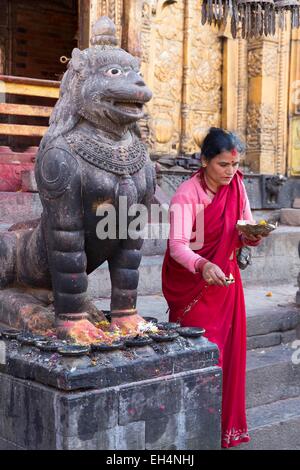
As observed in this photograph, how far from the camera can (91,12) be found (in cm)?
847

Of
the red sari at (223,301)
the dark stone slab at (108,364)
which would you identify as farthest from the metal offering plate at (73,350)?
the red sari at (223,301)

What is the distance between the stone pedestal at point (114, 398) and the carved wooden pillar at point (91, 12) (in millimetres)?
6034

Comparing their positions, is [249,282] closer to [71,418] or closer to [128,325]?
[128,325]

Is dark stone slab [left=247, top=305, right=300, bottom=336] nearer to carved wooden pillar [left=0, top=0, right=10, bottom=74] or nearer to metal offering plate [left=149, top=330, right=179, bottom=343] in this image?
metal offering plate [left=149, top=330, right=179, bottom=343]

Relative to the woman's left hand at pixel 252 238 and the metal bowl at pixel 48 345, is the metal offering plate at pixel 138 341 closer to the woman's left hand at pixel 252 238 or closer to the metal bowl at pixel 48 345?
the metal bowl at pixel 48 345

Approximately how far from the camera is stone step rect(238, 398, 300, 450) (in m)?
3.68

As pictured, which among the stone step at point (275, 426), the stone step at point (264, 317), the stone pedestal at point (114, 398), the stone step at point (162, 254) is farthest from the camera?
the stone step at point (162, 254)

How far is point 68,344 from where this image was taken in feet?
9.66

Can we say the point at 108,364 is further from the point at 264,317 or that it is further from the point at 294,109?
the point at 294,109

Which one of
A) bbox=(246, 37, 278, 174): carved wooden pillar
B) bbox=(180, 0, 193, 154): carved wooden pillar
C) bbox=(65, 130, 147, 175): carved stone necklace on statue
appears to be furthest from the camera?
bbox=(246, 37, 278, 174): carved wooden pillar

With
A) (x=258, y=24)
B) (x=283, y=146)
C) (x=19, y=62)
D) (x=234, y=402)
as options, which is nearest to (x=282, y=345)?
(x=234, y=402)

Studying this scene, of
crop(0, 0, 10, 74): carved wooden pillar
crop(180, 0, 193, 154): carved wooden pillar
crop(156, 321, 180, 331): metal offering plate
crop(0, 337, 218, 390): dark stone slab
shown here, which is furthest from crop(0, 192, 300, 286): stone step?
crop(0, 0, 10, 74): carved wooden pillar

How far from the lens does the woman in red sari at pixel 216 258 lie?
338 centimetres

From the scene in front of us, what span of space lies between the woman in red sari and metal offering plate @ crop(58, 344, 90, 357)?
0.74 m
